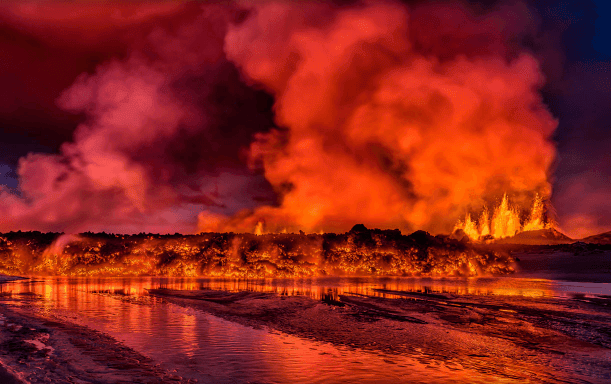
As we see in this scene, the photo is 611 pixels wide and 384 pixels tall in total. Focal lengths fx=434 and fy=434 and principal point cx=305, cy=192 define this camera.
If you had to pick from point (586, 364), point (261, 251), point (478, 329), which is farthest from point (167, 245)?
point (586, 364)

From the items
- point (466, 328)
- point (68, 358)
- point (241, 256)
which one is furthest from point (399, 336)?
point (241, 256)

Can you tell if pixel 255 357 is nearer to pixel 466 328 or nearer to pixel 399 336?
pixel 399 336

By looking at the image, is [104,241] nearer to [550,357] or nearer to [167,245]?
[167,245]

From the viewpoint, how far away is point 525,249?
160 meters

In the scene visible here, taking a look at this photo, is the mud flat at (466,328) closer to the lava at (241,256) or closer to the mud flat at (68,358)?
the mud flat at (68,358)

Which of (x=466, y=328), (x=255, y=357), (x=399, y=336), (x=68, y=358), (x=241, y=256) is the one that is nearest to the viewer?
(x=68, y=358)

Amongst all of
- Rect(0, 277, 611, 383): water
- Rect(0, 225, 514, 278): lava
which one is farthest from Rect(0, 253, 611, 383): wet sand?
Rect(0, 225, 514, 278): lava

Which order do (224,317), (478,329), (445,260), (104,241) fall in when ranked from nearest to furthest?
(478,329)
(224,317)
(445,260)
(104,241)

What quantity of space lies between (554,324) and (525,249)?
15004 cm

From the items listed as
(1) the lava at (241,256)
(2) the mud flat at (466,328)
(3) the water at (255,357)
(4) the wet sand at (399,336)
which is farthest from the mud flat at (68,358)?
(1) the lava at (241,256)

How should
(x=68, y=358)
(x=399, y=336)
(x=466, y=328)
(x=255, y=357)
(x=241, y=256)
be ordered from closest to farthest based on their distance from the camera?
(x=68, y=358) → (x=255, y=357) → (x=399, y=336) → (x=466, y=328) → (x=241, y=256)

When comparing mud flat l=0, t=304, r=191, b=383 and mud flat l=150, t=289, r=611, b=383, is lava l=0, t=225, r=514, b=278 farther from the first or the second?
mud flat l=0, t=304, r=191, b=383

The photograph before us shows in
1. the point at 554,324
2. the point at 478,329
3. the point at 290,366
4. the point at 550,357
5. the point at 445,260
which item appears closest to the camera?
the point at 290,366

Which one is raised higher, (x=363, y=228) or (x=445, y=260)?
(x=363, y=228)
